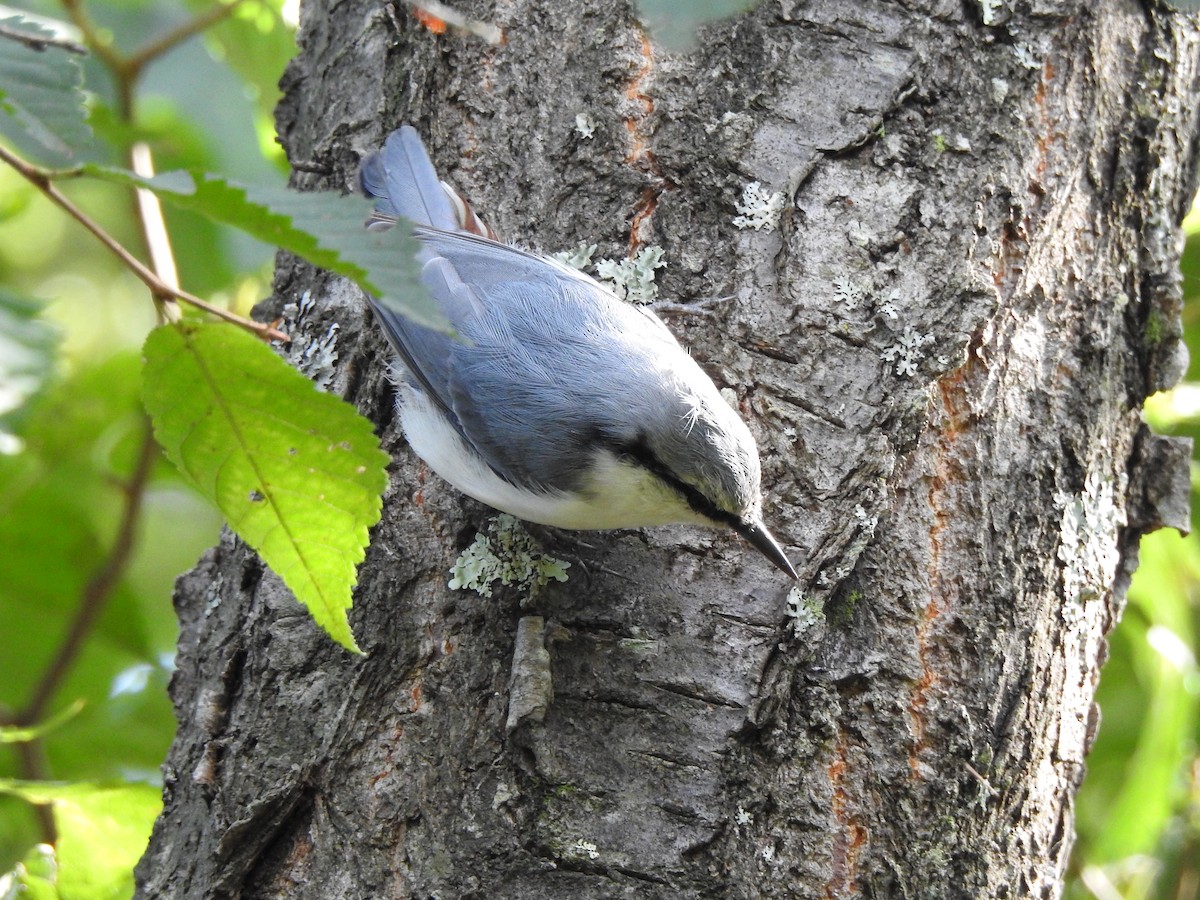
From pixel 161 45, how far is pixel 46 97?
1.87 metres

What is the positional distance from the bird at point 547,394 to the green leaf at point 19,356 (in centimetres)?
85

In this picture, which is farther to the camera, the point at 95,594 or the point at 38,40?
the point at 95,594

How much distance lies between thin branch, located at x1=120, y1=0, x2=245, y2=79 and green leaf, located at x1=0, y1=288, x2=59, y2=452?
34.1 inches

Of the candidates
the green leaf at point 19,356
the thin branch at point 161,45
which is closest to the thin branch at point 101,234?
the green leaf at point 19,356

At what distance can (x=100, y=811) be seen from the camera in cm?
205

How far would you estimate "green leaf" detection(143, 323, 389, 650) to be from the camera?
54.6 inches

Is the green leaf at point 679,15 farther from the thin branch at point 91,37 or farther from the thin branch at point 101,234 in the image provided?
the thin branch at point 91,37

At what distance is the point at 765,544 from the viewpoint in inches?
70.8

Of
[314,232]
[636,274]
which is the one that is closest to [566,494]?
[636,274]

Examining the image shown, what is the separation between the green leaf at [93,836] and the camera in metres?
2.02

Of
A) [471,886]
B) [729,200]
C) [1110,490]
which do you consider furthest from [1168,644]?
[471,886]

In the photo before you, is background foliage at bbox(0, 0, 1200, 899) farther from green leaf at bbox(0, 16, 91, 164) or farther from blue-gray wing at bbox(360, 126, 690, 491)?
green leaf at bbox(0, 16, 91, 164)

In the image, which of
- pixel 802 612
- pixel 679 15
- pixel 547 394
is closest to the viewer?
pixel 679 15

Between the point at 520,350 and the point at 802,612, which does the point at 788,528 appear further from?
the point at 520,350
